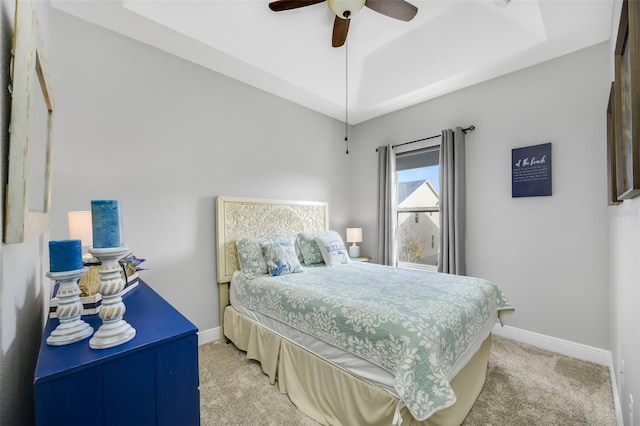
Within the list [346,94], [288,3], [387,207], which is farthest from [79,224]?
[387,207]

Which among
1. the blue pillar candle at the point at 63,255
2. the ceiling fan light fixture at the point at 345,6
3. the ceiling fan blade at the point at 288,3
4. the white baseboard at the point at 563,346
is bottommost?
the white baseboard at the point at 563,346

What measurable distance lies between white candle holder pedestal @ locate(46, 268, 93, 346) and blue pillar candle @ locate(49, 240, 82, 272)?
0.02 metres

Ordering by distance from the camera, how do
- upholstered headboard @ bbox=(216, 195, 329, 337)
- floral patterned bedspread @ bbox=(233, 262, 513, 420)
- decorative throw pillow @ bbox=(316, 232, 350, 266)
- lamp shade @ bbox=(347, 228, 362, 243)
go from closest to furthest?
floral patterned bedspread @ bbox=(233, 262, 513, 420) → upholstered headboard @ bbox=(216, 195, 329, 337) → decorative throw pillow @ bbox=(316, 232, 350, 266) → lamp shade @ bbox=(347, 228, 362, 243)

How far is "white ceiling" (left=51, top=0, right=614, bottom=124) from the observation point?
7.29 ft

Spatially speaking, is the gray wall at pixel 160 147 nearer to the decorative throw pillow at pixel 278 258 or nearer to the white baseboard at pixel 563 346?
the decorative throw pillow at pixel 278 258

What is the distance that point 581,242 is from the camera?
2527 millimetres

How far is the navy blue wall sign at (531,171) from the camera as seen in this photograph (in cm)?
270

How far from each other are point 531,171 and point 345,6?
7.98ft

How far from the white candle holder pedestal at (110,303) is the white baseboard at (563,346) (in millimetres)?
3150

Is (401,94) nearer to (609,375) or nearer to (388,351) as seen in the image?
(388,351)

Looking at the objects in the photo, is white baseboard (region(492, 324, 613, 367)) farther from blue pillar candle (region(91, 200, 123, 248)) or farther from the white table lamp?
the white table lamp

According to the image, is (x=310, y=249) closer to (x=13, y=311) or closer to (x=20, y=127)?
(x=13, y=311)

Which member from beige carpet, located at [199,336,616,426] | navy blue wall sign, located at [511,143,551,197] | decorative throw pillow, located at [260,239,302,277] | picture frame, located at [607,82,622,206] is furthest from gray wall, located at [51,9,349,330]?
picture frame, located at [607,82,622,206]

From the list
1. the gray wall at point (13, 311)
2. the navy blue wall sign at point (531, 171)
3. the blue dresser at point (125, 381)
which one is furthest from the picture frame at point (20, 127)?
the navy blue wall sign at point (531, 171)
